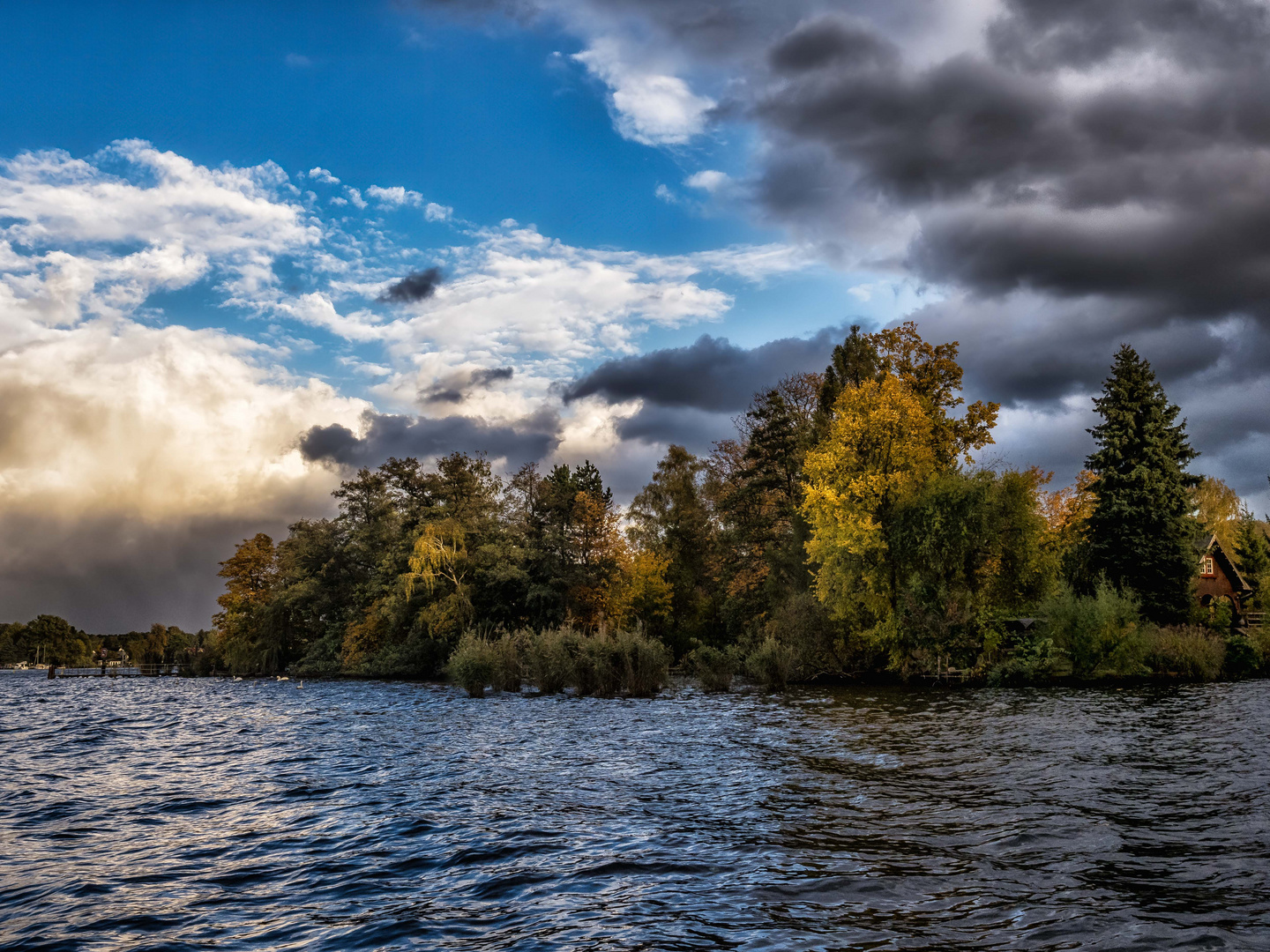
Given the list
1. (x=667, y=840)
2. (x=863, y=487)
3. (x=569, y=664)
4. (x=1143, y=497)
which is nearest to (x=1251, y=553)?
(x=1143, y=497)

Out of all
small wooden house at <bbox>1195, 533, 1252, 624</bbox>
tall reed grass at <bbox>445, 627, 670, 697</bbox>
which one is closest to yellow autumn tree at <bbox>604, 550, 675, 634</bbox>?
tall reed grass at <bbox>445, 627, 670, 697</bbox>

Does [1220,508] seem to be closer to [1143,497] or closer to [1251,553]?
[1251,553]

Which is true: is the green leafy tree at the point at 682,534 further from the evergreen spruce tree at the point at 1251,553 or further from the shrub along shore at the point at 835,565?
the evergreen spruce tree at the point at 1251,553

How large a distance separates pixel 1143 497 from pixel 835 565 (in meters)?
17.6

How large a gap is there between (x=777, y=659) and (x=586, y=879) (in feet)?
106

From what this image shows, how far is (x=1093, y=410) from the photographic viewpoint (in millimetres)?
49031

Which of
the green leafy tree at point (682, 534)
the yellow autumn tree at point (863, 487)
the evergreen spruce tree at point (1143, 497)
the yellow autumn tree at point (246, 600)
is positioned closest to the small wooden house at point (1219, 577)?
the evergreen spruce tree at point (1143, 497)

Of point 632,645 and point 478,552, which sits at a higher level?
point 478,552

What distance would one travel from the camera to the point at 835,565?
44531 millimetres

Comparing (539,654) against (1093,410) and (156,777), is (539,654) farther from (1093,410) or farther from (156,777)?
(1093,410)

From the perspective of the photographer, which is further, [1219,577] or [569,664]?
[1219,577]

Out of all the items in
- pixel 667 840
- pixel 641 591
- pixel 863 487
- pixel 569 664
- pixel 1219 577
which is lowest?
pixel 569 664

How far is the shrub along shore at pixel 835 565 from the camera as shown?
41031mm

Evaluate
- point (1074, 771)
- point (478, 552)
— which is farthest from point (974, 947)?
point (478, 552)
